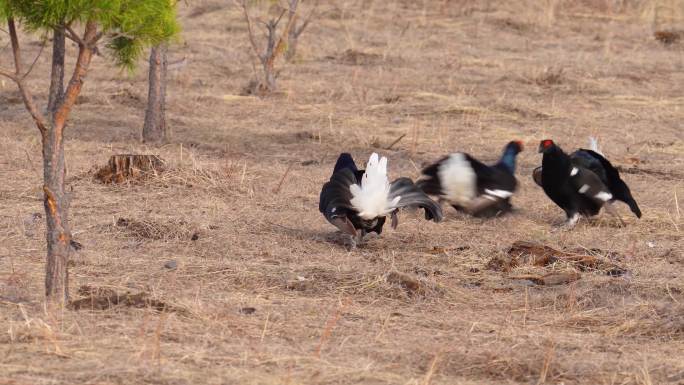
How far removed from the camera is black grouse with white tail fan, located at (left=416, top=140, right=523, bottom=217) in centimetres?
740

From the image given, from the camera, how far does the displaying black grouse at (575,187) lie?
25.1 feet

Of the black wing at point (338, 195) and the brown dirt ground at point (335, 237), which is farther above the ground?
the black wing at point (338, 195)

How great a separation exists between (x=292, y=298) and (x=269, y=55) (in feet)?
23.4

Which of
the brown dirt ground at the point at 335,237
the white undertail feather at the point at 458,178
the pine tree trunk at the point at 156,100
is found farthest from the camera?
the pine tree trunk at the point at 156,100

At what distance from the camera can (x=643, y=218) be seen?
792 centimetres

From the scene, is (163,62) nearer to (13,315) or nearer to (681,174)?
(681,174)

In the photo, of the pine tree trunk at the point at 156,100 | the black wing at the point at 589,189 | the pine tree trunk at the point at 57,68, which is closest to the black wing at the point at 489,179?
the black wing at the point at 589,189

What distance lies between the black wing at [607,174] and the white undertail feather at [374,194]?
1811mm

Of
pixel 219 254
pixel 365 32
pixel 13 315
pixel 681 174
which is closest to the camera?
pixel 13 315

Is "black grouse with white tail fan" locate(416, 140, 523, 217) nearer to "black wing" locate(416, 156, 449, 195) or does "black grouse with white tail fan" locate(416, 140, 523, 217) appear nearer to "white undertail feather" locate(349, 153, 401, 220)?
"black wing" locate(416, 156, 449, 195)

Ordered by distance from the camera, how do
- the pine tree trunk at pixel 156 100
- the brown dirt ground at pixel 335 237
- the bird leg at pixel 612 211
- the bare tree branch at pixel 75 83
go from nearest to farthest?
the brown dirt ground at pixel 335 237
the bare tree branch at pixel 75 83
the bird leg at pixel 612 211
the pine tree trunk at pixel 156 100

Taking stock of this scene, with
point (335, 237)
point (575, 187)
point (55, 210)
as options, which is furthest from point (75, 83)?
point (575, 187)

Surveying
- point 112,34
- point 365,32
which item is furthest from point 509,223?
point 365,32

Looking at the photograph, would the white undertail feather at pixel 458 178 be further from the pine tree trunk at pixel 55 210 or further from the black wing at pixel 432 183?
the pine tree trunk at pixel 55 210
